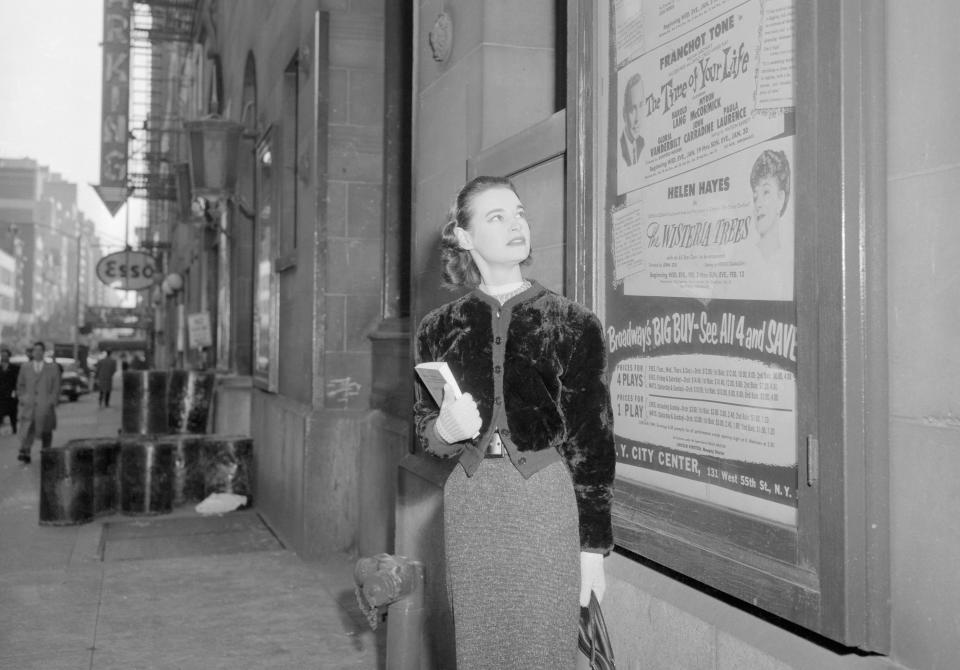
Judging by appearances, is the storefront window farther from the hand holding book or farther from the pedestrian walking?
the pedestrian walking

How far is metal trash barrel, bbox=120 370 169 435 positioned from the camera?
13.9 meters

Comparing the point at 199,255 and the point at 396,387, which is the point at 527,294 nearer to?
the point at 396,387

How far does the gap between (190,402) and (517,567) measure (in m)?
11.9

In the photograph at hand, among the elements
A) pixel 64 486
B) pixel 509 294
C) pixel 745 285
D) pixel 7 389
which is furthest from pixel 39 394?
pixel 745 285

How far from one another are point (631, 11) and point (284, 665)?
392 centimetres

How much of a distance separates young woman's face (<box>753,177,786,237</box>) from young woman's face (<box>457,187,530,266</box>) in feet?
2.19

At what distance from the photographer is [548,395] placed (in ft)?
9.61

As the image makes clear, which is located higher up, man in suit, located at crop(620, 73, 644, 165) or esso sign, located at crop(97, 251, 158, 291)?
esso sign, located at crop(97, 251, 158, 291)

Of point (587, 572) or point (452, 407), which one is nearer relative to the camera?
point (452, 407)

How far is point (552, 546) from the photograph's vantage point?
9.25 feet

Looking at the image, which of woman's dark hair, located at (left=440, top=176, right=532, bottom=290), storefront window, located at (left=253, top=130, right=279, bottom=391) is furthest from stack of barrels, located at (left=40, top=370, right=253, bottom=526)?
woman's dark hair, located at (left=440, top=176, right=532, bottom=290)

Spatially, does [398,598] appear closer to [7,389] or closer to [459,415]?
[459,415]

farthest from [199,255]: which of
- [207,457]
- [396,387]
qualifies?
[396,387]

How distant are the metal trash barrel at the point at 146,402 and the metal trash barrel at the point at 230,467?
3.03 meters
